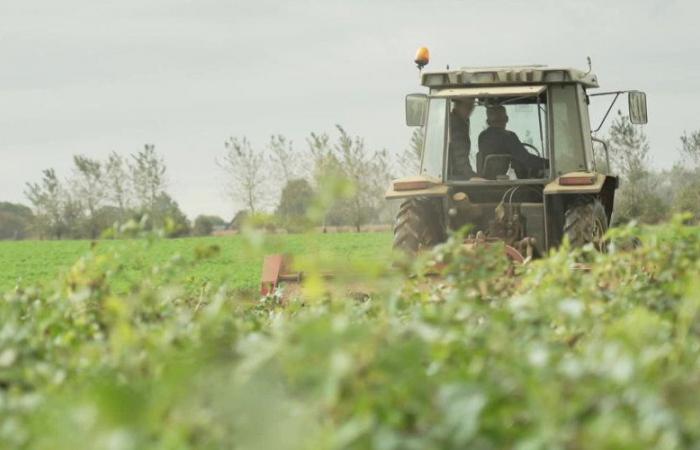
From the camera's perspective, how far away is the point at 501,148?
402 inches

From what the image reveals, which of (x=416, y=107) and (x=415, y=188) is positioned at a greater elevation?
(x=416, y=107)

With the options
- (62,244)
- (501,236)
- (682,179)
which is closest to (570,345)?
(501,236)

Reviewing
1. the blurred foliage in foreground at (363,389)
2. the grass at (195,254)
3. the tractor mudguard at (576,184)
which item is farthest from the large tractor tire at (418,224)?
the blurred foliage in foreground at (363,389)

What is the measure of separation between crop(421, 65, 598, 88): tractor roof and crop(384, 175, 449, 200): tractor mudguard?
3.29 ft

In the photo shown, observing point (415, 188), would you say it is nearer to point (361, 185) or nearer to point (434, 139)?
point (434, 139)

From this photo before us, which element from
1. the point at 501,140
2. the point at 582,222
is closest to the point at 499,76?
the point at 501,140

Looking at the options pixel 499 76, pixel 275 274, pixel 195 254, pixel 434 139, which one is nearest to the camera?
pixel 195 254

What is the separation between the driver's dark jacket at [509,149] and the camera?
10203 millimetres

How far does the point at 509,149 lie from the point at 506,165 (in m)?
0.18

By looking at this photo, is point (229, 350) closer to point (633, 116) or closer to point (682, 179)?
point (633, 116)

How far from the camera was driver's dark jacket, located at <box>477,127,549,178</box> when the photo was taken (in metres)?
10.2

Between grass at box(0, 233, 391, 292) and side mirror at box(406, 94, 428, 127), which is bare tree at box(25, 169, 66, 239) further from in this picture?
side mirror at box(406, 94, 428, 127)

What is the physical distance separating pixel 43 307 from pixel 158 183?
56007 mm

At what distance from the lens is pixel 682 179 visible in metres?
50.0
